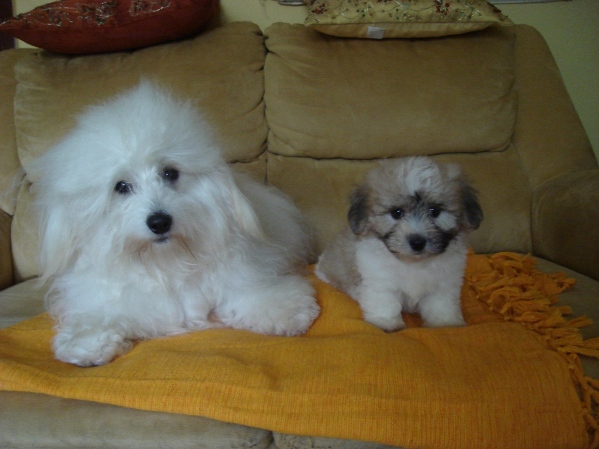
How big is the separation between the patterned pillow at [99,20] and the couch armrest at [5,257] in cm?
93

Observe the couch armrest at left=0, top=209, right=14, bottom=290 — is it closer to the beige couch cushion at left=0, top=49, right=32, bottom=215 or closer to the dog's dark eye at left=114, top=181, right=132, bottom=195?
the beige couch cushion at left=0, top=49, right=32, bottom=215

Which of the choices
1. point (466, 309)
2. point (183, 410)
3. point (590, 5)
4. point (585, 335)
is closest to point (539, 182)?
point (466, 309)

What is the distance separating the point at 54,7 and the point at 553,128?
8.68ft

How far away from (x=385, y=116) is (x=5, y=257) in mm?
2037

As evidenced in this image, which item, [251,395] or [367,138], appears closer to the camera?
[251,395]

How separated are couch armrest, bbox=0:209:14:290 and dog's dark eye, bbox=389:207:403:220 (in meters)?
1.85

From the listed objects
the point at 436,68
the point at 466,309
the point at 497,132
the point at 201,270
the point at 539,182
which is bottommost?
the point at 466,309

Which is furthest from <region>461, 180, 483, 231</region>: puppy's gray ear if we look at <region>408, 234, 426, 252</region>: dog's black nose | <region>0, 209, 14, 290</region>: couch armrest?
<region>0, 209, 14, 290</region>: couch armrest

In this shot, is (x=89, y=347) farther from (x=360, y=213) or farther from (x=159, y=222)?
(x=360, y=213)

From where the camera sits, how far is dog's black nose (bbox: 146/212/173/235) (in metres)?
1.36

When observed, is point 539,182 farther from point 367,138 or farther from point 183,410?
point 183,410

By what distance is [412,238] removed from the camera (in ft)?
4.74

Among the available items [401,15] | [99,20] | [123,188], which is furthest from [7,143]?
[401,15]

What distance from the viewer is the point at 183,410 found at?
3.65 feet
